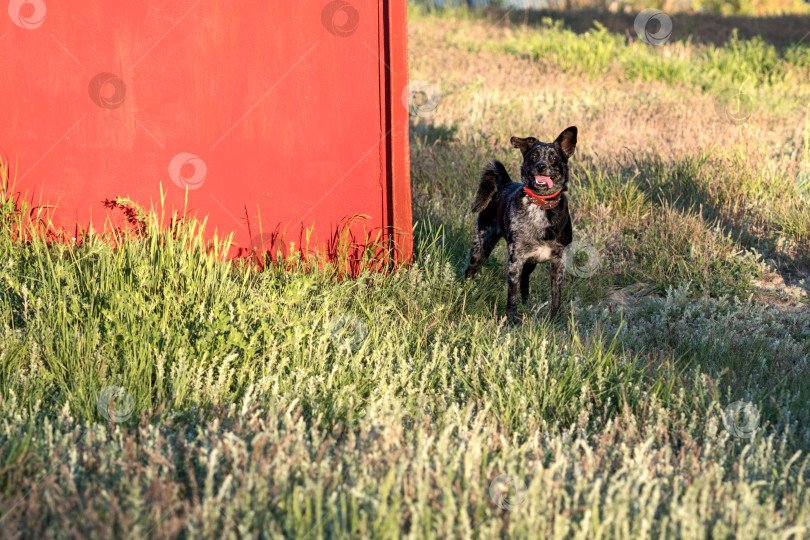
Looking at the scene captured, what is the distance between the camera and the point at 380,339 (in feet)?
14.2

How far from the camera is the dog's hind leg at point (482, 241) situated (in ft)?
18.4

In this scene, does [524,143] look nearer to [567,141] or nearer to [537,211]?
[567,141]

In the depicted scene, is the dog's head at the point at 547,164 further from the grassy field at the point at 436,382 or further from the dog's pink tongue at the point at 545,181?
the grassy field at the point at 436,382

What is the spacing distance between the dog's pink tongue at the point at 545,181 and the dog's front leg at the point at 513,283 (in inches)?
21.6

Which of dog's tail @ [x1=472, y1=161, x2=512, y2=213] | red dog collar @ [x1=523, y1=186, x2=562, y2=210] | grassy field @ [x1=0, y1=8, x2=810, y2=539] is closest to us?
grassy field @ [x1=0, y1=8, x2=810, y2=539]

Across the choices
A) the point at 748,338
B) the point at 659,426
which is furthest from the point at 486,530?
the point at 748,338

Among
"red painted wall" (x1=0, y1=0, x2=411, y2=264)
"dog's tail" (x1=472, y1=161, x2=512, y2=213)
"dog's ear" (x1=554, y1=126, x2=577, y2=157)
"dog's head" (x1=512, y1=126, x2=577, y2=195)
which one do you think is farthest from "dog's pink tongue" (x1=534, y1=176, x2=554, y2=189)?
"red painted wall" (x1=0, y1=0, x2=411, y2=264)

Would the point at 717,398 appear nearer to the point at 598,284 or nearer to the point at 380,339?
the point at 380,339

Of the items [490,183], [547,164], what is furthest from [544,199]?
[490,183]

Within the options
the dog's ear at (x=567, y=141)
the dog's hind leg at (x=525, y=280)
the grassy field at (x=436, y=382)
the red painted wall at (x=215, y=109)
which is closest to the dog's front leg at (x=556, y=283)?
the grassy field at (x=436, y=382)

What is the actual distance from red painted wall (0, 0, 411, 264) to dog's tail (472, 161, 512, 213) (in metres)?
0.58

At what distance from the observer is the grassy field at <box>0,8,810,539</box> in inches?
102

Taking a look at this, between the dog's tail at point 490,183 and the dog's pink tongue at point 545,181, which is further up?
the dog's pink tongue at point 545,181

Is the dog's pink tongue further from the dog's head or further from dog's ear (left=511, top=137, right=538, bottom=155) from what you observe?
dog's ear (left=511, top=137, right=538, bottom=155)
